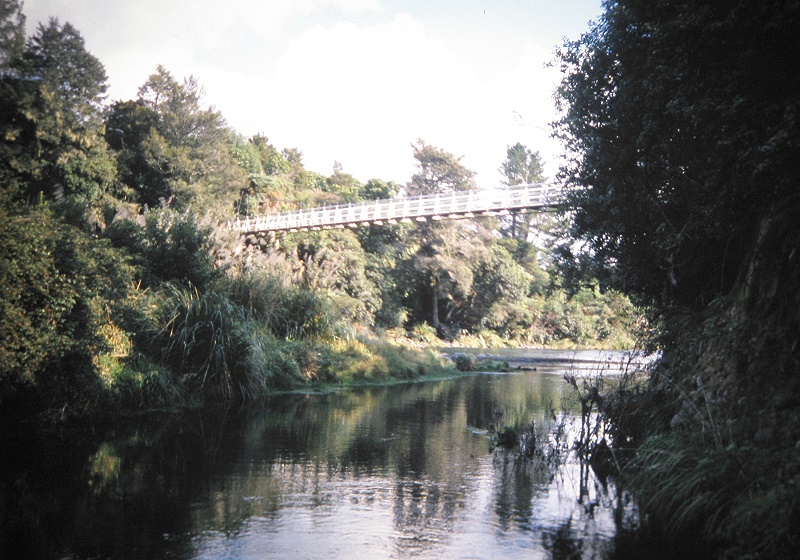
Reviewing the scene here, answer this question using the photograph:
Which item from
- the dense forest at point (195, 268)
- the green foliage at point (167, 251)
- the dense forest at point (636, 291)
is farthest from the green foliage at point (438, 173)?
the green foliage at point (167, 251)

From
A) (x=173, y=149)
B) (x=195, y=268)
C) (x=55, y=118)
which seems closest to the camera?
(x=195, y=268)

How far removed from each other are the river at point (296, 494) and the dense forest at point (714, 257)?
35.7 inches

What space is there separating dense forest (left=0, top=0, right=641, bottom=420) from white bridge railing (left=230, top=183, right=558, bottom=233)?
1758 mm

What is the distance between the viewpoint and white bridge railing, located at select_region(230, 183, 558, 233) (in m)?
26.8

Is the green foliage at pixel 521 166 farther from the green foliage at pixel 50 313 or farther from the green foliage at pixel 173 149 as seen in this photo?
the green foliage at pixel 50 313

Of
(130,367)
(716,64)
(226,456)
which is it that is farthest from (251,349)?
(716,64)

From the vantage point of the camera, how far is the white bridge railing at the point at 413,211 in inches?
1056

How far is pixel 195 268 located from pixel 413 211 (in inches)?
721

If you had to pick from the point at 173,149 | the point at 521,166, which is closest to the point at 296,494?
the point at 173,149

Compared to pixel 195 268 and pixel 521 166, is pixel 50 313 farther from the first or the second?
pixel 521 166

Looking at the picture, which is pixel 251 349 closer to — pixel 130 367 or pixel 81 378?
pixel 130 367

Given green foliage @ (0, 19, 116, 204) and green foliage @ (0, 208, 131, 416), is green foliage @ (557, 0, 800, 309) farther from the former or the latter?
green foliage @ (0, 19, 116, 204)

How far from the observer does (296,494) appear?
7148 millimetres

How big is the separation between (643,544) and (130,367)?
9581mm
